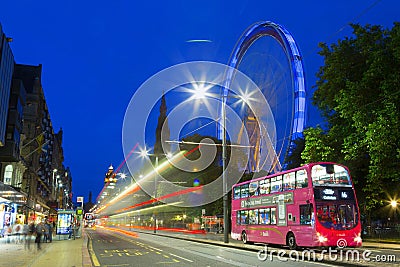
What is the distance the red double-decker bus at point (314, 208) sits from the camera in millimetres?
23219

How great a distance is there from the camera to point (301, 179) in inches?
977

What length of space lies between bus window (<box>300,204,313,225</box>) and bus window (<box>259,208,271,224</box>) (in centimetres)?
461

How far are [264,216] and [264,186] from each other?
83.0 inches

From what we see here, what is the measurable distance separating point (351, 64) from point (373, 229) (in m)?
16.5

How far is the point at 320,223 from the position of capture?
76.2ft

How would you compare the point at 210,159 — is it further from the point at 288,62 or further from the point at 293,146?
the point at 288,62

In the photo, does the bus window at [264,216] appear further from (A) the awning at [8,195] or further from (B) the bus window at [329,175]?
(A) the awning at [8,195]

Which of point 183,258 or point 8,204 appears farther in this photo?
point 8,204

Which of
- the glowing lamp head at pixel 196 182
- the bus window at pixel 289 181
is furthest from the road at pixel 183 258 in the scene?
the glowing lamp head at pixel 196 182

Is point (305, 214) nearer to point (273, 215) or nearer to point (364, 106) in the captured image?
point (273, 215)

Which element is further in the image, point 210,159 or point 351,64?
point 210,159

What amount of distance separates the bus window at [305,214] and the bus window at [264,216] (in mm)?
4614

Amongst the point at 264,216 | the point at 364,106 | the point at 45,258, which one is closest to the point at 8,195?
the point at 45,258

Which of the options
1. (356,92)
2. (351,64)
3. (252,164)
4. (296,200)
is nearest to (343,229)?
(296,200)
